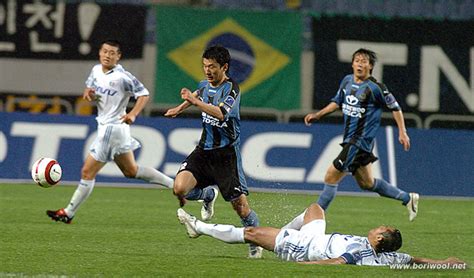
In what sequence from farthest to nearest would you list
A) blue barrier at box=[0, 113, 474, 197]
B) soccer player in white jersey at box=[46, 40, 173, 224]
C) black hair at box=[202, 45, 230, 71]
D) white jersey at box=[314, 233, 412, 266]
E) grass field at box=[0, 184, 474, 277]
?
blue barrier at box=[0, 113, 474, 197], soccer player in white jersey at box=[46, 40, 173, 224], black hair at box=[202, 45, 230, 71], white jersey at box=[314, 233, 412, 266], grass field at box=[0, 184, 474, 277]

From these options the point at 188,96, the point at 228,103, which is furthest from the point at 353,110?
the point at 188,96

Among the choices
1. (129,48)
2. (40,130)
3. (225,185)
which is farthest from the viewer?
(129,48)

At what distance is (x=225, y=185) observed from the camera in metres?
10.5

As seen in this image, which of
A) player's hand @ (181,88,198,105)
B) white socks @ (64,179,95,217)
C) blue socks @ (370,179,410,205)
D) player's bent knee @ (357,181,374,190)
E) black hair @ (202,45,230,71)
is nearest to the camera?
player's hand @ (181,88,198,105)

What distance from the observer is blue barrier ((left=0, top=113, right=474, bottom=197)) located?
58.1 ft

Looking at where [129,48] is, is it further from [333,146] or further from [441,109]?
[441,109]

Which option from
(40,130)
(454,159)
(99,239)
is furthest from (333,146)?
(99,239)

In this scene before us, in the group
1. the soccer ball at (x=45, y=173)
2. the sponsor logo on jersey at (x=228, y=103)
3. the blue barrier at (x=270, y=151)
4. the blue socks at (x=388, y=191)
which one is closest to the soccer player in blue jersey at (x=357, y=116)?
the blue socks at (x=388, y=191)

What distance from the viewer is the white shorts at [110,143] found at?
13.1 meters

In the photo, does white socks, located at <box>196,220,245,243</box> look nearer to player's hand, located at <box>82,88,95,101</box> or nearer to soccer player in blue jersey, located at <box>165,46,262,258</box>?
soccer player in blue jersey, located at <box>165,46,262,258</box>

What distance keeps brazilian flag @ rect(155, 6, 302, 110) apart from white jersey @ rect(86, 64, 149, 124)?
5651 mm

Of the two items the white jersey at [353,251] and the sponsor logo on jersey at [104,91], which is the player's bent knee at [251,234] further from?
the sponsor logo on jersey at [104,91]

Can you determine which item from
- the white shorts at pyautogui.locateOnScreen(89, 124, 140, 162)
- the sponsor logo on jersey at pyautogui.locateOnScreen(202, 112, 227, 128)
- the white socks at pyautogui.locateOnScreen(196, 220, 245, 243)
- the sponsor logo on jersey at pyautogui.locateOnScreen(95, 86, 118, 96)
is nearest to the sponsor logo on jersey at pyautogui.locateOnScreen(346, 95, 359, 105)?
the white shorts at pyautogui.locateOnScreen(89, 124, 140, 162)

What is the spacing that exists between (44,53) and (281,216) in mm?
6869
